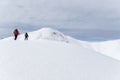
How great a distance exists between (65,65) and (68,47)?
25.2 feet

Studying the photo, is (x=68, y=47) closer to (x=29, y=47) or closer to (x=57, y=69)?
(x=29, y=47)

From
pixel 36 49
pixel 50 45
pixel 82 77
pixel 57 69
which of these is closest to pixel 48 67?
pixel 57 69

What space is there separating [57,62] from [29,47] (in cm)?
611

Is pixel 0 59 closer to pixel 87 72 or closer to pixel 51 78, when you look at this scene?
pixel 51 78

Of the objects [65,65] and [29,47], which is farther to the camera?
[29,47]

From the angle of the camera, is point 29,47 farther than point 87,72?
Yes

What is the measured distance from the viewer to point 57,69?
30578mm

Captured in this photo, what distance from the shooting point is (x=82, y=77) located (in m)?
29.4

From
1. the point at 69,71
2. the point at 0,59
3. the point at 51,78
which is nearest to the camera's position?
the point at 51,78

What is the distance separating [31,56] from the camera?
33.8 meters

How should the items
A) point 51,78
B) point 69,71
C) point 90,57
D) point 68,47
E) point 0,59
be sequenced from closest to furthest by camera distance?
point 51,78 < point 69,71 < point 0,59 < point 90,57 < point 68,47

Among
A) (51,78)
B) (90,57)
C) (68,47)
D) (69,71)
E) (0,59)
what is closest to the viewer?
(51,78)

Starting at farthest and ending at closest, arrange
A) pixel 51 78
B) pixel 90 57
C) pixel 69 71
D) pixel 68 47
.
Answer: pixel 68 47
pixel 90 57
pixel 69 71
pixel 51 78

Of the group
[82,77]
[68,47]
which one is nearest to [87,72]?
[82,77]
